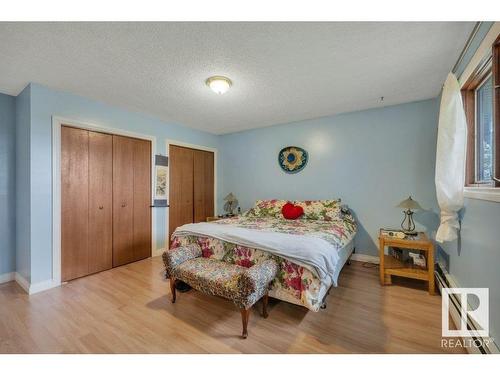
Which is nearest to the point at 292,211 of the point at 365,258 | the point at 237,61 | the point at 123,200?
the point at 365,258

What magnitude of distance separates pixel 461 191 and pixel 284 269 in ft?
5.16

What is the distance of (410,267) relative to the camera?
246 cm

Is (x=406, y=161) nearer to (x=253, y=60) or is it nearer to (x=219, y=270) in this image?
(x=253, y=60)

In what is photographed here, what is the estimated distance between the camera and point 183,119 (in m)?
3.63

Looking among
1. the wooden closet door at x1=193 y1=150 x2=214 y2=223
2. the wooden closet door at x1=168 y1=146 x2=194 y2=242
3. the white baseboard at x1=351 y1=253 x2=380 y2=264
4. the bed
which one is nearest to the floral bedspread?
the bed

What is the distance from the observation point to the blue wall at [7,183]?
2.57 m

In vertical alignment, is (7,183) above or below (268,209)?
above

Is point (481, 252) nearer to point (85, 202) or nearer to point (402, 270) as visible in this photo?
point (402, 270)

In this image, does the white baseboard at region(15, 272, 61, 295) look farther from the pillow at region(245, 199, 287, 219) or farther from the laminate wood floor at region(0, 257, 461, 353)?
the pillow at region(245, 199, 287, 219)

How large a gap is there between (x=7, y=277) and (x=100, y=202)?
131 cm

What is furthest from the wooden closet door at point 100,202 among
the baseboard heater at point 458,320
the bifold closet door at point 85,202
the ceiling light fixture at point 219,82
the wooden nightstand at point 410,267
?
the baseboard heater at point 458,320

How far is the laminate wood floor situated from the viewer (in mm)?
1519

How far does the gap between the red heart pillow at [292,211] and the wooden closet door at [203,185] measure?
185cm
